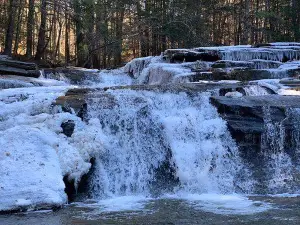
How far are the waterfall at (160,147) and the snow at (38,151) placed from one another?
0.49m

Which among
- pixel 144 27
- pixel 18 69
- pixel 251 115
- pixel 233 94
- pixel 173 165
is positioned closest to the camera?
pixel 173 165

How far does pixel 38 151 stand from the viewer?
7.85 m

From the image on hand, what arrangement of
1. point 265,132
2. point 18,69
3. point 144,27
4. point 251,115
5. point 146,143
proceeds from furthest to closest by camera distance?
1. point 144,27
2. point 18,69
3. point 251,115
4. point 265,132
5. point 146,143

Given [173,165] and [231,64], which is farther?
[231,64]

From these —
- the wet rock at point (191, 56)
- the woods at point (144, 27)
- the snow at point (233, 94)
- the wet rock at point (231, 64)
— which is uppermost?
the woods at point (144, 27)

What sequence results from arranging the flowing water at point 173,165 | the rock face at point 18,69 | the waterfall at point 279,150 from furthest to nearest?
1. the rock face at point 18,69
2. the waterfall at point 279,150
3. the flowing water at point 173,165

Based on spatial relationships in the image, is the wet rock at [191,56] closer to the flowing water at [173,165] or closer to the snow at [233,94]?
the snow at [233,94]

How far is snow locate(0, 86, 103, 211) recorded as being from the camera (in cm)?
687

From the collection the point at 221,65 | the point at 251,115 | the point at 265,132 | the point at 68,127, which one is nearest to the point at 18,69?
the point at 68,127

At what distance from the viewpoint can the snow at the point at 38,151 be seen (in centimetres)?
687

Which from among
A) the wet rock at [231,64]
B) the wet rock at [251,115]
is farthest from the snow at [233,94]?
the wet rock at [231,64]

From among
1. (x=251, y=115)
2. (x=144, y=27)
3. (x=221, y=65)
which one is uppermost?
(x=144, y=27)

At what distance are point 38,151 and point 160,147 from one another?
258 centimetres

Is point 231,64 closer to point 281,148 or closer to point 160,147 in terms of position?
point 281,148
